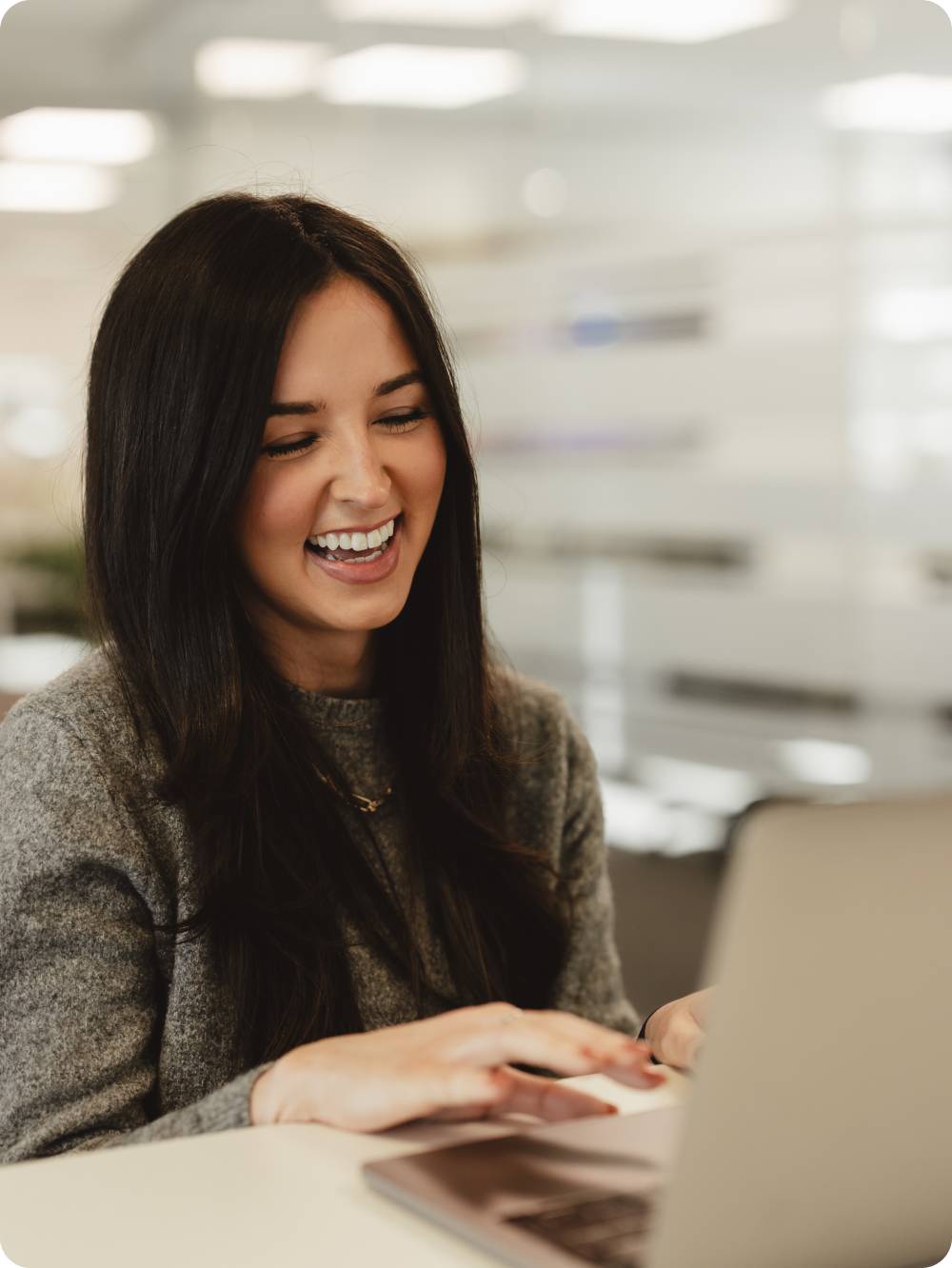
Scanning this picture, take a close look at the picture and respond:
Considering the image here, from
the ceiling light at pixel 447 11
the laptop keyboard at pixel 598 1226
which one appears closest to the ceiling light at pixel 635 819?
the ceiling light at pixel 447 11

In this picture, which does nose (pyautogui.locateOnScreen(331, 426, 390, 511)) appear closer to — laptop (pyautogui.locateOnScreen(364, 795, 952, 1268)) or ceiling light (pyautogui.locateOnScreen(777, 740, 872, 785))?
laptop (pyautogui.locateOnScreen(364, 795, 952, 1268))

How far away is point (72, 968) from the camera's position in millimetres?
1306

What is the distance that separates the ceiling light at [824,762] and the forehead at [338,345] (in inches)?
127

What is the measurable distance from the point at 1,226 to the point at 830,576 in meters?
3.72

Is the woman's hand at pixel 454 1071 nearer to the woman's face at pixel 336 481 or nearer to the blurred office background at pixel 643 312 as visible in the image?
the woman's face at pixel 336 481

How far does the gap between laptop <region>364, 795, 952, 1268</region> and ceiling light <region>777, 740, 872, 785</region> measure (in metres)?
3.79

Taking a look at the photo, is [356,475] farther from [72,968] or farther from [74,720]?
[72,968]

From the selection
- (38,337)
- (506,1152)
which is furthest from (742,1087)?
(38,337)

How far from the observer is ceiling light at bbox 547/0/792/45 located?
461 centimetres

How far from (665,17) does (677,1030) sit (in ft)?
13.7

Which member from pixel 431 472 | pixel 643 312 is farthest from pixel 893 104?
pixel 431 472

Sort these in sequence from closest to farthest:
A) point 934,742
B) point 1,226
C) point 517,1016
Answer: point 517,1016 → point 934,742 → point 1,226

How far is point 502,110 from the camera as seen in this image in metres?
5.39

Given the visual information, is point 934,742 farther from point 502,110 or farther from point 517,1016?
point 517,1016
